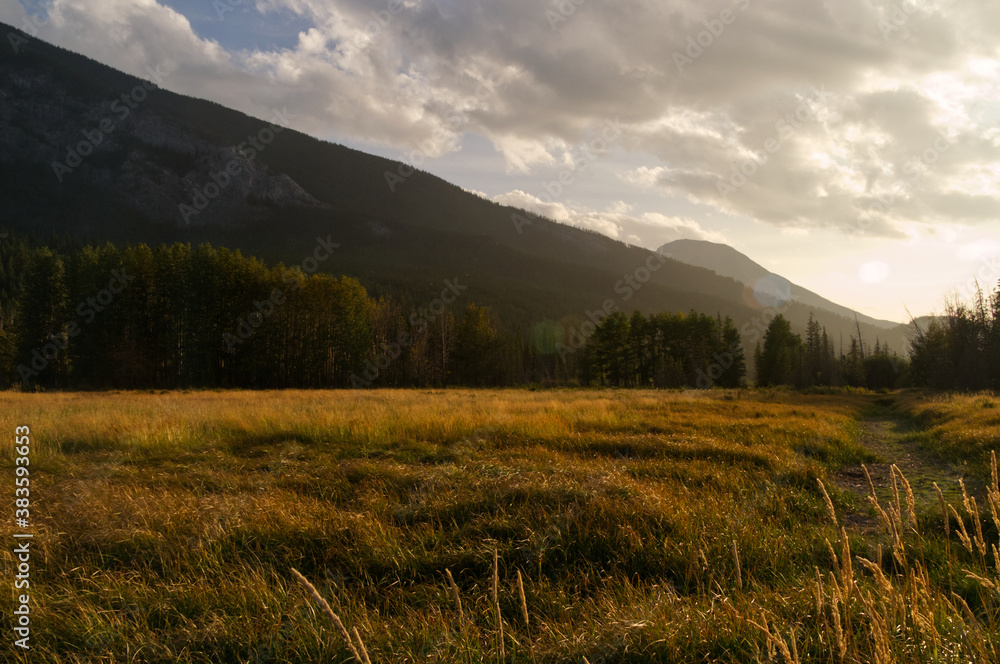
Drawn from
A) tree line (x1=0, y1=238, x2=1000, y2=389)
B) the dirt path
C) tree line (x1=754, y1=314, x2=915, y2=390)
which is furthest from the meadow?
tree line (x1=754, y1=314, x2=915, y2=390)

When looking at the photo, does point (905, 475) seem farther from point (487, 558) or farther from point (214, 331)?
point (214, 331)

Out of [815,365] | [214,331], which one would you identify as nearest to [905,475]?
[214,331]

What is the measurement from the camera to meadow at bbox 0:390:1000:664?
2732mm

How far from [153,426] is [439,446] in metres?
6.54

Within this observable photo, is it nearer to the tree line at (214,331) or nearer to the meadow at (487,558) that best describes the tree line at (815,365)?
the tree line at (214,331)

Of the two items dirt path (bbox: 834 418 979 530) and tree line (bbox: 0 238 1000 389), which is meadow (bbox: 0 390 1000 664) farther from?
tree line (bbox: 0 238 1000 389)

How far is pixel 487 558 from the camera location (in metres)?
4.32

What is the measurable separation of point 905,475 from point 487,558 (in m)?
10.1

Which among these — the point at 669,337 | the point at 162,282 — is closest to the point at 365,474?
the point at 162,282

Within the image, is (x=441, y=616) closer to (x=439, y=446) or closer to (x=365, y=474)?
(x=365, y=474)

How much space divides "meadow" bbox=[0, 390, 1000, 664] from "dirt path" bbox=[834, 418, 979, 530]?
8 centimetres

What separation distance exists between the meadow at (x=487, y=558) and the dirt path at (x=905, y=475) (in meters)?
0.08

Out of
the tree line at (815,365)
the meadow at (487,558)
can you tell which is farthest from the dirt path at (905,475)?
the tree line at (815,365)

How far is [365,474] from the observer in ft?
23.0
